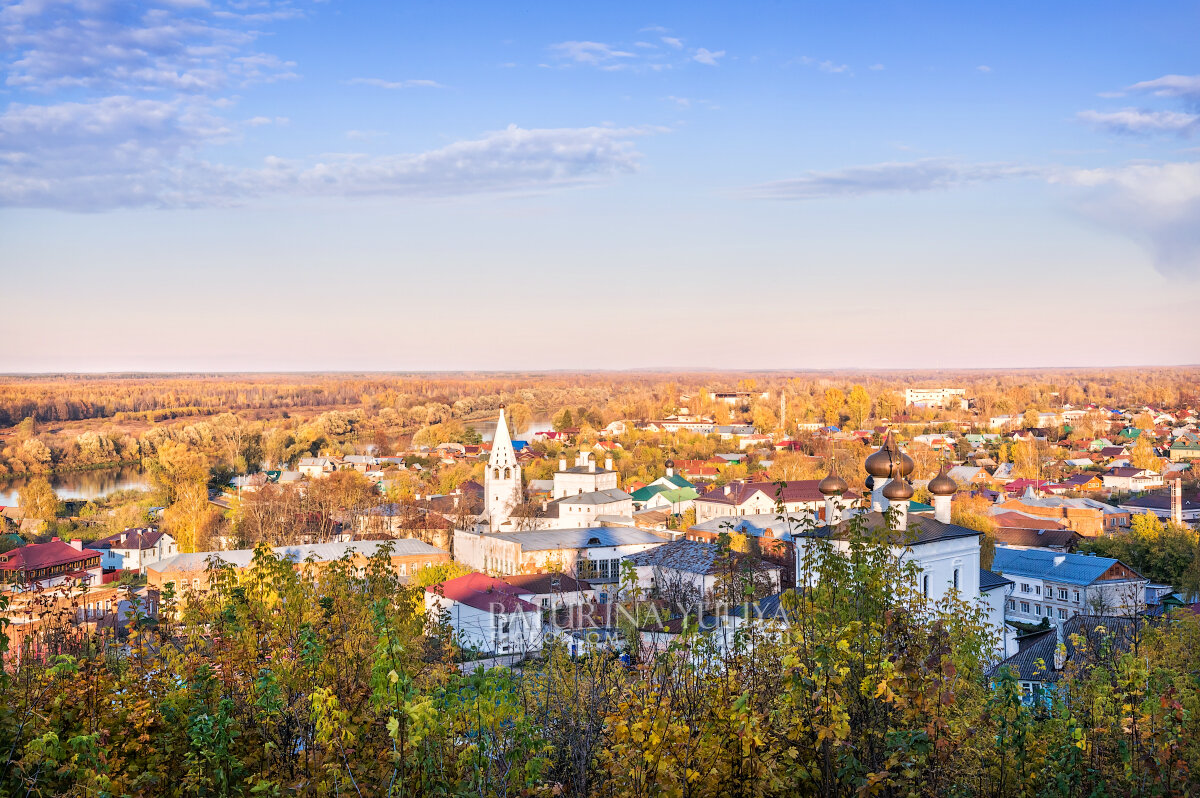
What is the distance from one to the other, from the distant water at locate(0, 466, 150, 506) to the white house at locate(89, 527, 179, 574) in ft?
58.8

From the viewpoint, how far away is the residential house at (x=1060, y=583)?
872 inches

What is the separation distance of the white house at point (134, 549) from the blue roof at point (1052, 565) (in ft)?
76.3

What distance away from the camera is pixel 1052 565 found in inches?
926

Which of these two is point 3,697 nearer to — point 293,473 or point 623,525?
point 623,525

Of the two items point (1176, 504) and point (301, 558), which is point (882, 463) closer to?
point (301, 558)

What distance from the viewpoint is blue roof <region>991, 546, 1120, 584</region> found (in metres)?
22.7

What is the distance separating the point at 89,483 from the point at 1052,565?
49.1 m

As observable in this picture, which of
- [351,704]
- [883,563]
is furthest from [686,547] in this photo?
[351,704]

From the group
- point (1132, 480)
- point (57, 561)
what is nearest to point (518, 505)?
point (57, 561)

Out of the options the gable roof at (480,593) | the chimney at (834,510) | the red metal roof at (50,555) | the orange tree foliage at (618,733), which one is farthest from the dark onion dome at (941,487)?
the red metal roof at (50,555)

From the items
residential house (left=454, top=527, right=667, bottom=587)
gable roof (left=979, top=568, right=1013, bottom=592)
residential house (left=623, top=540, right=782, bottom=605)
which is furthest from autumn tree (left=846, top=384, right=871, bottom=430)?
gable roof (left=979, top=568, right=1013, bottom=592)

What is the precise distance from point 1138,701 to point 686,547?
827 inches

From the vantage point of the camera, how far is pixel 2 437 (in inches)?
2505

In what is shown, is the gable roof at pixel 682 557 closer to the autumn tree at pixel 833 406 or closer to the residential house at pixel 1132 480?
the residential house at pixel 1132 480
